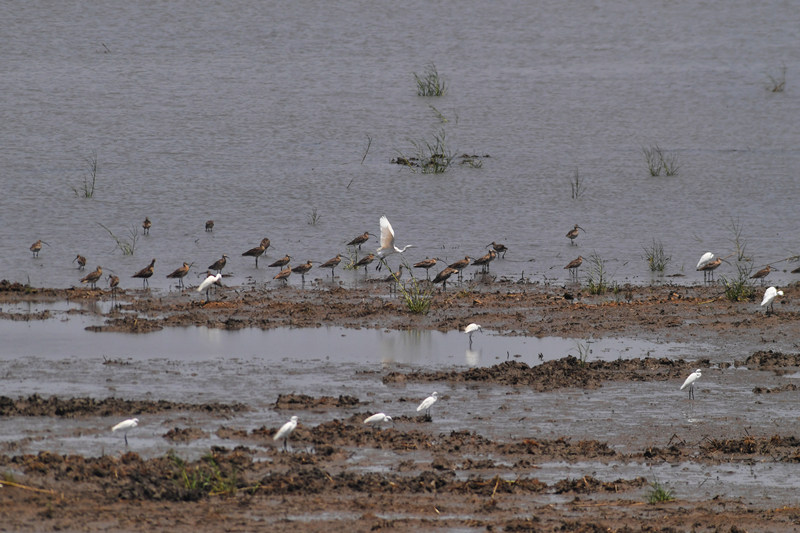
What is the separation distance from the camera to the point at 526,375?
12.7 meters

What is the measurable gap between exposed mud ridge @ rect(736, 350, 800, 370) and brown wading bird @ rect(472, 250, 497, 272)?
6.72m

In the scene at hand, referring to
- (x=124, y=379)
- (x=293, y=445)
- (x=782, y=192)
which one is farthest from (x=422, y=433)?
(x=782, y=192)

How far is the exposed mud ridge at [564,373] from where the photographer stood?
12562mm

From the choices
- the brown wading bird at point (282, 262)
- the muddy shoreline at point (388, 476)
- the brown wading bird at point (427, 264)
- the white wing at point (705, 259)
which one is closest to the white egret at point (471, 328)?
the muddy shoreline at point (388, 476)

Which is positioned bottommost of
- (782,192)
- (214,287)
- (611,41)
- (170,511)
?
(170,511)

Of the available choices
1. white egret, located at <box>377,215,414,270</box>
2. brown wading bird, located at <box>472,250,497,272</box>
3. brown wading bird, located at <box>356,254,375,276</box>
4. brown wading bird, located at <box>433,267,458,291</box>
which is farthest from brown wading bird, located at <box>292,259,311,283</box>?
white egret, located at <box>377,215,414,270</box>

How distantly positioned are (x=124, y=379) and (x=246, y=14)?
90.7ft

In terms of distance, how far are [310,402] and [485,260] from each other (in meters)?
9.02

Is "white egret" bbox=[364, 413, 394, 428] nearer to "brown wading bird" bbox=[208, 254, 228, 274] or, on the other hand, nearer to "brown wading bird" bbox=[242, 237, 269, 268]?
"brown wading bird" bbox=[208, 254, 228, 274]

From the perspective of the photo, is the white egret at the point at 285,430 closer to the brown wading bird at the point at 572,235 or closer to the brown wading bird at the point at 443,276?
the brown wading bird at the point at 443,276

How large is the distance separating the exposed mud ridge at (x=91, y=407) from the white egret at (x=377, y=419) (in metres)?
1.28

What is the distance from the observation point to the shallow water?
73.5ft

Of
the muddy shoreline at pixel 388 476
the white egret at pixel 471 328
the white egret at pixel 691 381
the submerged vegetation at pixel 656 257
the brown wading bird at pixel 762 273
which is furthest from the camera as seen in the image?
the submerged vegetation at pixel 656 257

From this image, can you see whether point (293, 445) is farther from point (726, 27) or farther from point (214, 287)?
point (726, 27)
